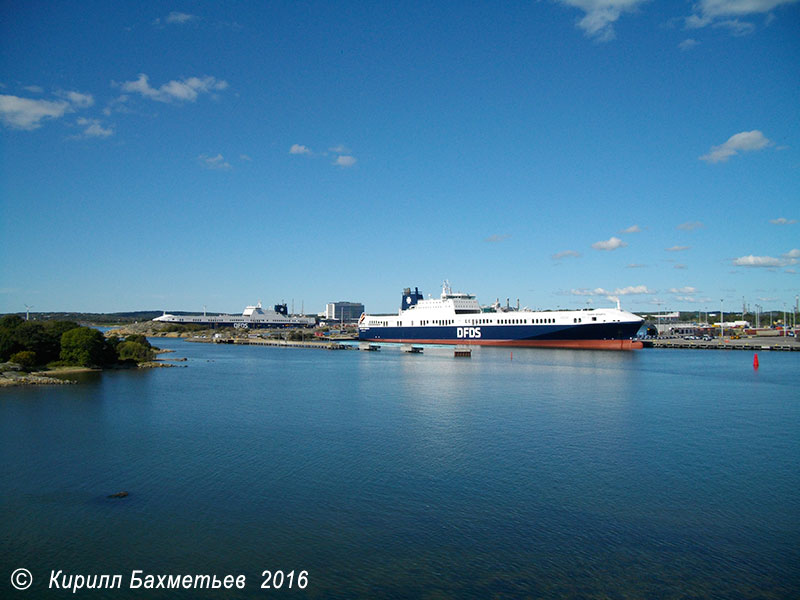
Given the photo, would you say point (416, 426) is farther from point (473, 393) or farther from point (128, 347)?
point (128, 347)

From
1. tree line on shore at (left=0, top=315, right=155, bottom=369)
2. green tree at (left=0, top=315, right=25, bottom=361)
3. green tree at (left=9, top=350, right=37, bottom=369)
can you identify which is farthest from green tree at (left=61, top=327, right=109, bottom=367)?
green tree at (left=9, top=350, right=37, bottom=369)

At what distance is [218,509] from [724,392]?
21.7 meters

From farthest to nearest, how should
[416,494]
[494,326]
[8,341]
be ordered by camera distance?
[494,326], [8,341], [416,494]

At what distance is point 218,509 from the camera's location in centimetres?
946

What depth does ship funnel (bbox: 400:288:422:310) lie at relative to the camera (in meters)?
62.7

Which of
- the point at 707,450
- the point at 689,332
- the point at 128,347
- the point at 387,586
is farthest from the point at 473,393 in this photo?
the point at 689,332

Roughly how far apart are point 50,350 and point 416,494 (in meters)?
29.7

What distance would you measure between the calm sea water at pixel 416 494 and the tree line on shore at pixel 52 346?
455 inches

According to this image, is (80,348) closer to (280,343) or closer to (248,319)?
(280,343)

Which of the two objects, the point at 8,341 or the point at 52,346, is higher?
the point at 8,341

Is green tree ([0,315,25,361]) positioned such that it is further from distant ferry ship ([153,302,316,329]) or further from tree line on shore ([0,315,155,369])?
distant ferry ship ([153,302,316,329])

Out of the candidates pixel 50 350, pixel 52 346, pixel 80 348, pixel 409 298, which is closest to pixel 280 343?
pixel 409 298

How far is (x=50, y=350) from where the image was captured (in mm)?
31594

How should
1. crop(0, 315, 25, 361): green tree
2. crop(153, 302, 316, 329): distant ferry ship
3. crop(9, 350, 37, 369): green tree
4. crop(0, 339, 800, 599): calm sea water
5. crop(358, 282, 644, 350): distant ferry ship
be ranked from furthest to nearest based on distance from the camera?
crop(153, 302, 316, 329): distant ferry ship
crop(358, 282, 644, 350): distant ferry ship
crop(0, 315, 25, 361): green tree
crop(9, 350, 37, 369): green tree
crop(0, 339, 800, 599): calm sea water
